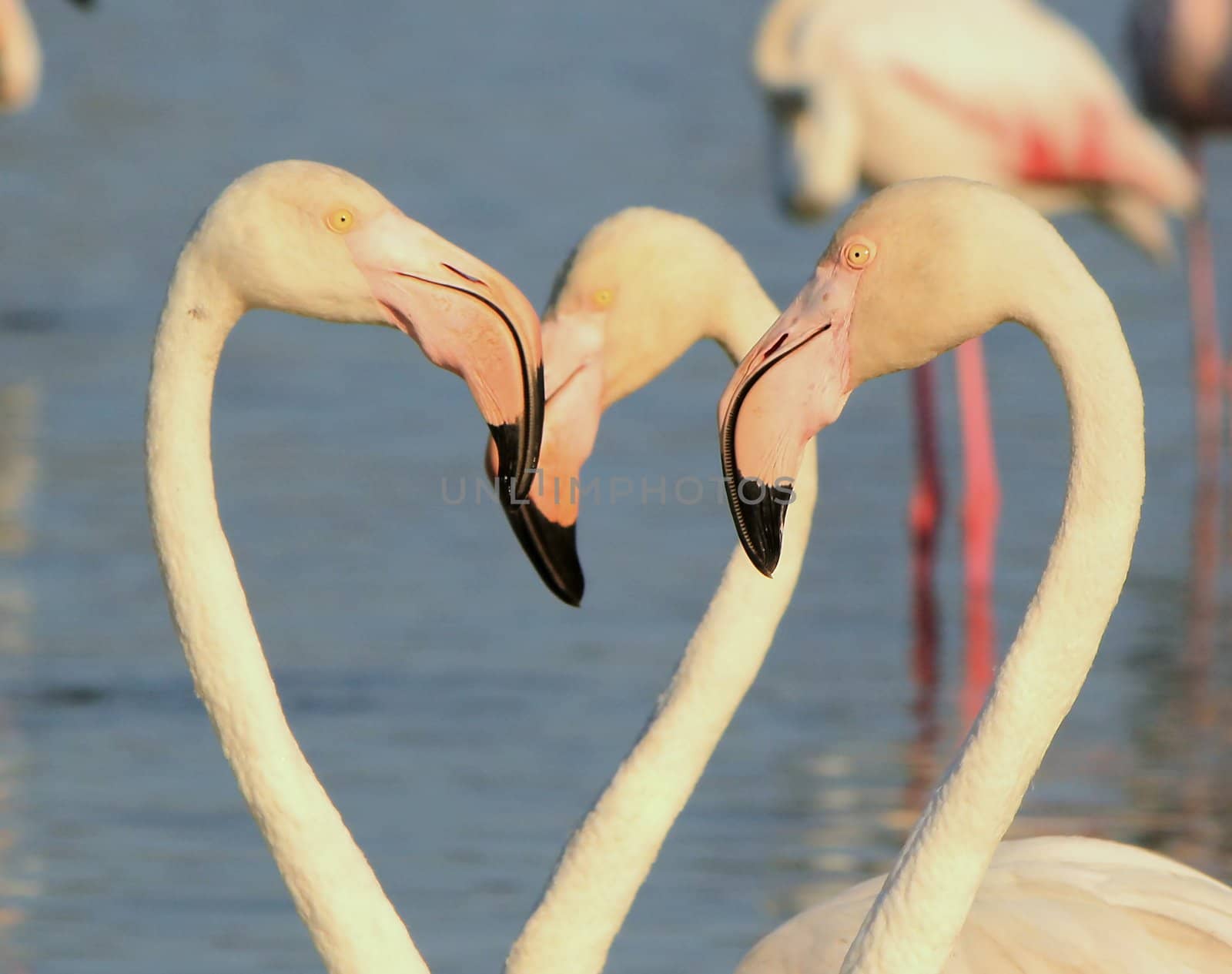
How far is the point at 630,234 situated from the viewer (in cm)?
455

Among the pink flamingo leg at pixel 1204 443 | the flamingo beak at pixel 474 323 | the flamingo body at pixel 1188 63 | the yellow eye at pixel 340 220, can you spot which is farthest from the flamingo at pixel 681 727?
the flamingo body at pixel 1188 63

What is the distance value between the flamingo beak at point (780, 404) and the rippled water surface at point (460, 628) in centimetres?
210

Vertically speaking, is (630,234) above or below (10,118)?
above

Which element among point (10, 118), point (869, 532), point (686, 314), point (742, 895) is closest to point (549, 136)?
point (10, 118)

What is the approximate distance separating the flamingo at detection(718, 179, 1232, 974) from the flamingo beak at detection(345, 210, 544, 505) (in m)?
0.28

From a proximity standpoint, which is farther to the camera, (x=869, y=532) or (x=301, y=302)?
(x=869, y=532)

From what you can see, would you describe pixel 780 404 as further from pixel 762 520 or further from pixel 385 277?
pixel 385 277

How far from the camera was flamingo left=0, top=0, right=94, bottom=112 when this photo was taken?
9.44m

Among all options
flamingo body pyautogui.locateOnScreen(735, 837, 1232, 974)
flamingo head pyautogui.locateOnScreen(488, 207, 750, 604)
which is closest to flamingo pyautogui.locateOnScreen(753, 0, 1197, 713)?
flamingo head pyautogui.locateOnScreen(488, 207, 750, 604)

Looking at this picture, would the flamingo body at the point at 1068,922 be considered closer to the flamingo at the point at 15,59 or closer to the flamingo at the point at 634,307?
the flamingo at the point at 634,307

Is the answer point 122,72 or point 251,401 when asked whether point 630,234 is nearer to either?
point 251,401

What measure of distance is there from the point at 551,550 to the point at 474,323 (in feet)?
1.71

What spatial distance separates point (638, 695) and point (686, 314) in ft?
10.1

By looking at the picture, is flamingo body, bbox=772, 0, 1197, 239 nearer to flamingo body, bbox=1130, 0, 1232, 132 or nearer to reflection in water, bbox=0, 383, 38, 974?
flamingo body, bbox=1130, 0, 1232, 132
